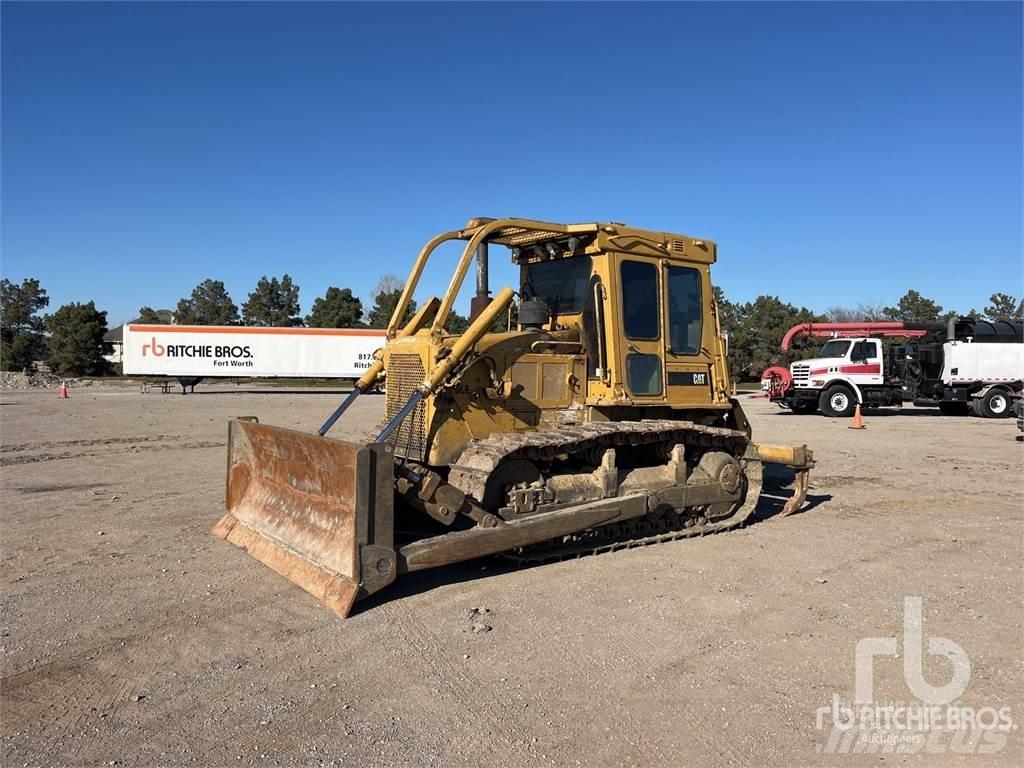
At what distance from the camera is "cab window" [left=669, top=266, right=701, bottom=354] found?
7734mm

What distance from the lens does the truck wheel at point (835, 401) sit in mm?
24047

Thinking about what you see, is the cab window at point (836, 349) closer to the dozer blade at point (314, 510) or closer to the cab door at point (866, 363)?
the cab door at point (866, 363)

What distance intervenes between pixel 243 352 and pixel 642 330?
101ft

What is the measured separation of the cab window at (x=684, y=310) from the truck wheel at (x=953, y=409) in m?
21.5

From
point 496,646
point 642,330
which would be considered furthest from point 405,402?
point 496,646

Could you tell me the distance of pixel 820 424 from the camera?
21.1 m

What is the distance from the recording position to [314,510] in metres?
5.66

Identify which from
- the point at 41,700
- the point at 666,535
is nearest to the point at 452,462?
the point at 666,535

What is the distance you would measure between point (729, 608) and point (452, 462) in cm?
247

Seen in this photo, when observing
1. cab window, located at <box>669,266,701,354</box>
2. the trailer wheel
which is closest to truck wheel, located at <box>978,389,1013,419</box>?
the trailer wheel

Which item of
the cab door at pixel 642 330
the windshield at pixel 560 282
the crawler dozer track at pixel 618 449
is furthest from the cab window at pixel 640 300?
the crawler dozer track at pixel 618 449

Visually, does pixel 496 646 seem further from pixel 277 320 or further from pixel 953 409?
pixel 277 320
